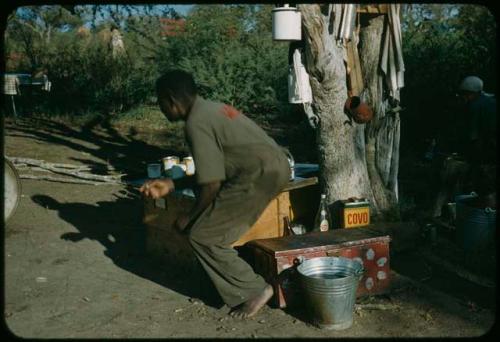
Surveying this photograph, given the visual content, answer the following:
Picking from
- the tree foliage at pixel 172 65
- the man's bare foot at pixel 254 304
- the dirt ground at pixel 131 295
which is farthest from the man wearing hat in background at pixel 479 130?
the tree foliage at pixel 172 65

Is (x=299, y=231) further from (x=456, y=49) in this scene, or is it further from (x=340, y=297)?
(x=456, y=49)

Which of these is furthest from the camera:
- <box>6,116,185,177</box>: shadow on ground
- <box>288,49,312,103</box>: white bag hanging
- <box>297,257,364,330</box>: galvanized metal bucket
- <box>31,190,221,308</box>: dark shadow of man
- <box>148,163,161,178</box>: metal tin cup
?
<box>6,116,185,177</box>: shadow on ground

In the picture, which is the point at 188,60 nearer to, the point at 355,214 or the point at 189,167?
the point at 189,167

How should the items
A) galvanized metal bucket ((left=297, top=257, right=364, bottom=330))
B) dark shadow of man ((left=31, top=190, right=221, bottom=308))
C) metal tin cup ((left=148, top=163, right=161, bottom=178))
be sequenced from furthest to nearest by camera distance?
metal tin cup ((left=148, top=163, right=161, bottom=178)), dark shadow of man ((left=31, top=190, right=221, bottom=308)), galvanized metal bucket ((left=297, top=257, right=364, bottom=330))

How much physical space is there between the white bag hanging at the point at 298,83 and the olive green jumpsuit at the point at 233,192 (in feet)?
5.66

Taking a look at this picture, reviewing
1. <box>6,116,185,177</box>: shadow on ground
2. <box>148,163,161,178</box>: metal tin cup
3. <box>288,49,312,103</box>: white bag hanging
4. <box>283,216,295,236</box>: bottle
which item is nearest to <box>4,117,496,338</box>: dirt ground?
<box>148,163,161,178</box>: metal tin cup

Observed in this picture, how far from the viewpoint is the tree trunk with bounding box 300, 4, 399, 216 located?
6.14 metres

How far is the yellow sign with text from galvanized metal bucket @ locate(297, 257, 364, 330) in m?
1.46

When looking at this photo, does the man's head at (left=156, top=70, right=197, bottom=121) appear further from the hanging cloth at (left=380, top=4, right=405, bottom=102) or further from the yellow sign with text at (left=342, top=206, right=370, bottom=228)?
the hanging cloth at (left=380, top=4, right=405, bottom=102)

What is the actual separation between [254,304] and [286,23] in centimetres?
298

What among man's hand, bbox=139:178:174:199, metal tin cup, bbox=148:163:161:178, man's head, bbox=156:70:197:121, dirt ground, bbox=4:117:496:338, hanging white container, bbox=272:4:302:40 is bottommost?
dirt ground, bbox=4:117:496:338

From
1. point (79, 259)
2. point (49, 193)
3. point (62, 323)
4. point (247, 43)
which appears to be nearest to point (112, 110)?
point (247, 43)

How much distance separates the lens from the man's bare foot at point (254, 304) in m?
4.76

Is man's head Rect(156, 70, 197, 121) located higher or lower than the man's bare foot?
higher
